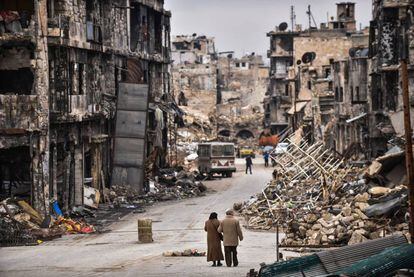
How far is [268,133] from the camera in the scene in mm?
91500

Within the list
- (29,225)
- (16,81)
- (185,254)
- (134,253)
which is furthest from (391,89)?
(185,254)

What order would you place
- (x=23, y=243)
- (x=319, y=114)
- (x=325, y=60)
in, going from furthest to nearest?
1. (x=325, y=60)
2. (x=319, y=114)
3. (x=23, y=243)

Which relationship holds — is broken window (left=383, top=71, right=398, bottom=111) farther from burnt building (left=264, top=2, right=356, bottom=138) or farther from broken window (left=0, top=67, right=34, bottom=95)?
burnt building (left=264, top=2, right=356, bottom=138)

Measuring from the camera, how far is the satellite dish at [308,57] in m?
84.1

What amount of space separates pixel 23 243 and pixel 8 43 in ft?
27.3

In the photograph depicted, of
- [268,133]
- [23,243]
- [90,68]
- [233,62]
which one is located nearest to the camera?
[23,243]

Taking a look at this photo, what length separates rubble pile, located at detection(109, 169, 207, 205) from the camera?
45469 millimetres

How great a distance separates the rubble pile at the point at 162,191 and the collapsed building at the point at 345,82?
7831 mm

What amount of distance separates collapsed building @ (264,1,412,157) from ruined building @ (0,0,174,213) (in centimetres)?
1023

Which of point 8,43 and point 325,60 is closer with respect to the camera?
point 8,43

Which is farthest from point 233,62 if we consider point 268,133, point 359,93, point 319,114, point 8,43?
point 8,43

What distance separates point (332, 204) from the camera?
31781 millimetres

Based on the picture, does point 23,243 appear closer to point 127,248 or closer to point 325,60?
point 127,248

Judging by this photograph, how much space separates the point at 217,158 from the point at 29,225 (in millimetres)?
27965
